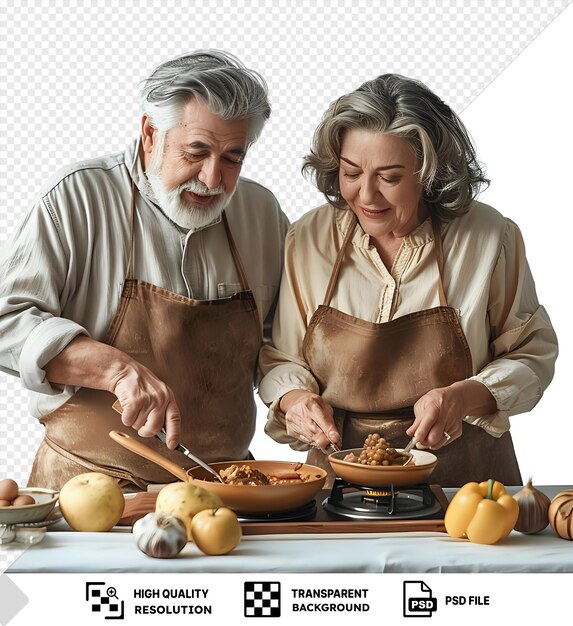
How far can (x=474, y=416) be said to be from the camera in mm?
3150

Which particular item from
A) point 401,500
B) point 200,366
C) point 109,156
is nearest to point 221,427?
point 200,366

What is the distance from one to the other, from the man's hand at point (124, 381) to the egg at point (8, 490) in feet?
1.15

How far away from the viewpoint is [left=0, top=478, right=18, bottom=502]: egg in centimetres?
247

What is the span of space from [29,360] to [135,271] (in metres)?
0.49

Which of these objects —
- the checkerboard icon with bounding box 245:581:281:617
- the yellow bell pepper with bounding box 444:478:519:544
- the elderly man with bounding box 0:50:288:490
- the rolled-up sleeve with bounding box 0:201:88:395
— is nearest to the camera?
the checkerboard icon with bounding box 245:581:281:617

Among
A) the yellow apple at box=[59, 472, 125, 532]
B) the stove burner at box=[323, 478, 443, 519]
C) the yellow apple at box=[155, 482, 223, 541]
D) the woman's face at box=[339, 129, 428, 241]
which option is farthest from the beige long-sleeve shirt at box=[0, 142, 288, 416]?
the stove burner at box=[323, 478, 443, 519]

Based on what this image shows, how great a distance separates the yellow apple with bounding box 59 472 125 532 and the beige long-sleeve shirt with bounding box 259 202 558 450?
0.77 m

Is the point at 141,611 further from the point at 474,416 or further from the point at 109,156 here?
the point at 109,156

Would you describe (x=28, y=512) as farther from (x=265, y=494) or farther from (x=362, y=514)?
(x=362, y=514)

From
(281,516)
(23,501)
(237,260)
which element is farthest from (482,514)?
(237,260)

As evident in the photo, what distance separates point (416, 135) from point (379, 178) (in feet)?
0.60

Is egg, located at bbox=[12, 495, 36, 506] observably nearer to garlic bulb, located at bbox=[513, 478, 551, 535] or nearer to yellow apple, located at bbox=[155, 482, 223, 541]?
yellow apple, located at bbox=[155, 482, 223, 541]

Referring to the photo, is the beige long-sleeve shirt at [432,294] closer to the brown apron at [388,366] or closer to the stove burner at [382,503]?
the brown apron at [388,366]

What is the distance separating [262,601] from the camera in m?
2.25
